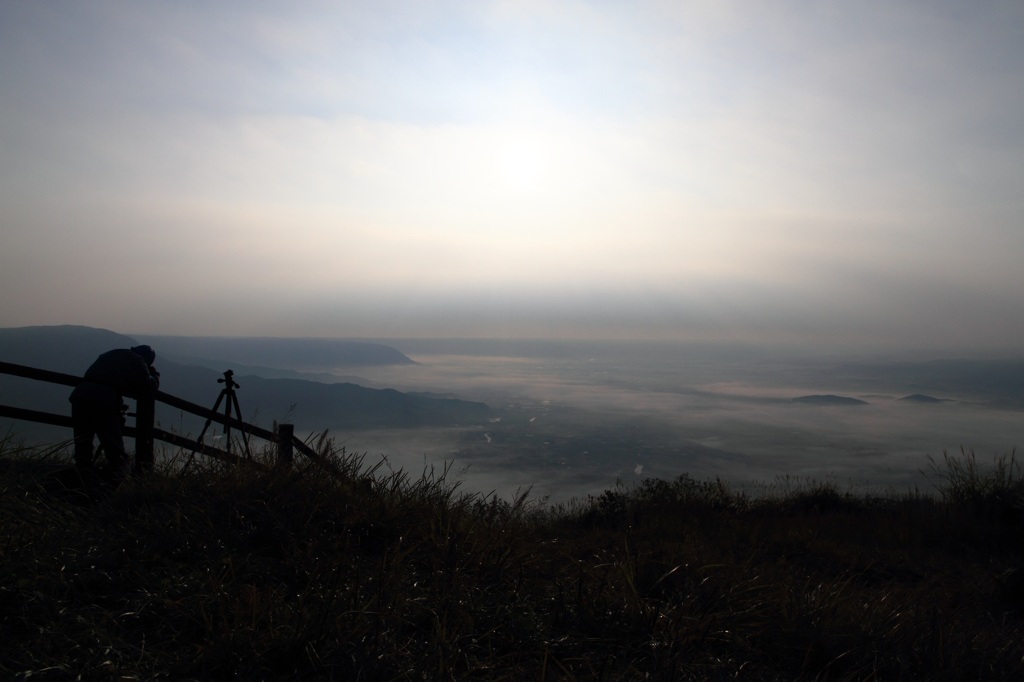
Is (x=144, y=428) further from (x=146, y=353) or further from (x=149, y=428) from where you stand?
(x=146, y=353)

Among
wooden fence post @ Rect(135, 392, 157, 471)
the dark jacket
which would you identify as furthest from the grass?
the dark jacket

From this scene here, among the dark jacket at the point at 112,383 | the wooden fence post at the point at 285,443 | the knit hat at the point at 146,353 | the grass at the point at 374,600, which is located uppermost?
the knit hat at the point at 146,353

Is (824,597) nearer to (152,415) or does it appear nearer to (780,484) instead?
(152,415)

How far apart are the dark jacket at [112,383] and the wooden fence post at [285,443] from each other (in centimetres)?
153

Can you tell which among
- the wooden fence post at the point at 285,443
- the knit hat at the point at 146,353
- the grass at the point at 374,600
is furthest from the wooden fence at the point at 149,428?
the knit hat at the point at 146,353

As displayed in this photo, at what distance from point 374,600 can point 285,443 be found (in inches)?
132

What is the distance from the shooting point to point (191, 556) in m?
3.96

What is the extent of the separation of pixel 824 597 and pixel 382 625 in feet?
11.0

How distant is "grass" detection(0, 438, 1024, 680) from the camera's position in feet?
9.98

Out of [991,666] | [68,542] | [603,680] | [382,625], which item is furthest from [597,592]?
[68,542]

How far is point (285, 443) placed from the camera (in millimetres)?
6449

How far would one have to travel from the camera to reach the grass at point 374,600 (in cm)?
304

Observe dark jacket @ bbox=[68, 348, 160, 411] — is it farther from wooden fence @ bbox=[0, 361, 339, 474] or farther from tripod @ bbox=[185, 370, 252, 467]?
tripod @ bbox=[185, 370, 252, 467]

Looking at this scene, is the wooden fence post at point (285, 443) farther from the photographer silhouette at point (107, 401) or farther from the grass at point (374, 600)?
the photographer silhouette at point (107, 401)
